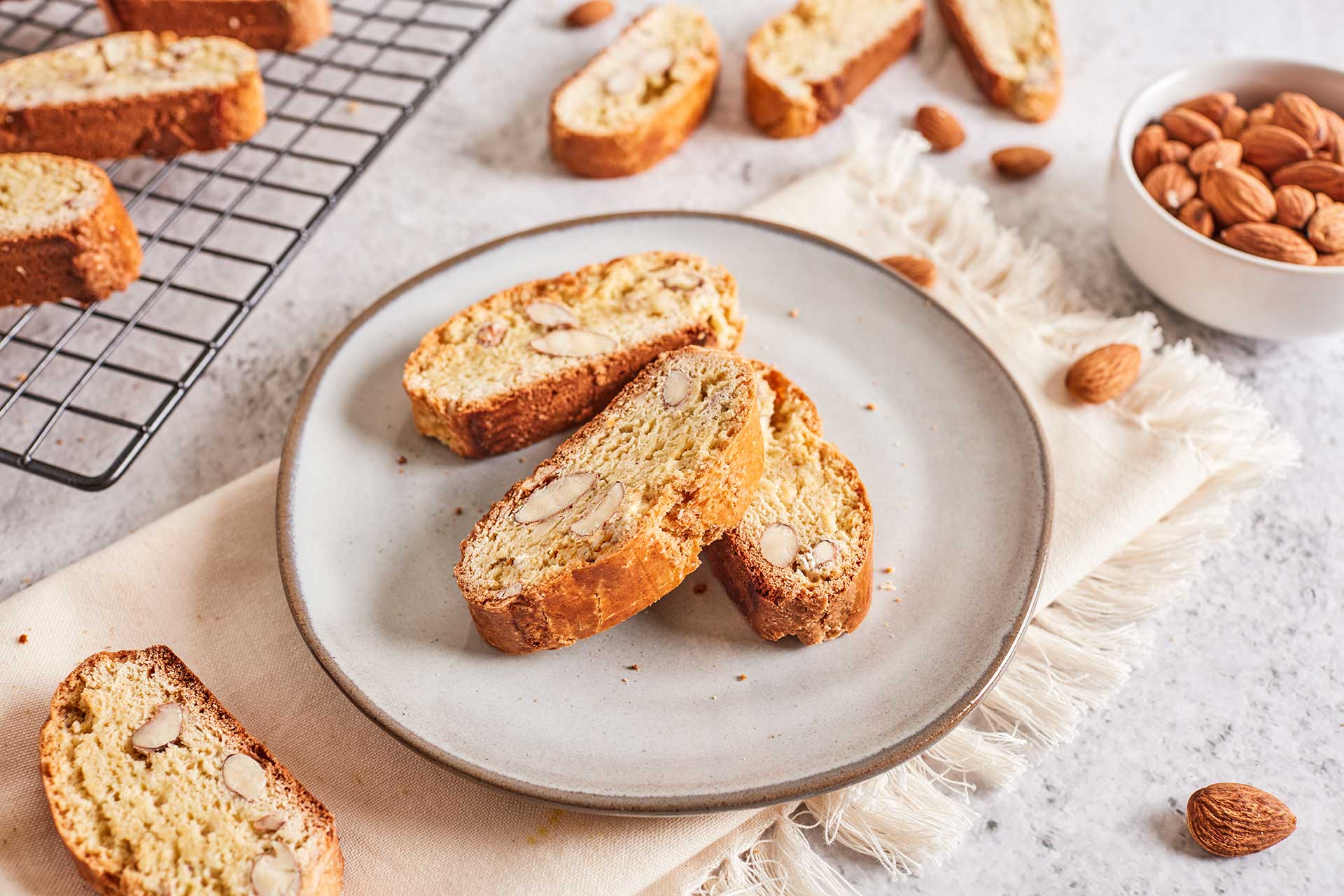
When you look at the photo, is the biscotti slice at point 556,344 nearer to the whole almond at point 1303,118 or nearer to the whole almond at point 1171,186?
the whole almond at point 1171,186

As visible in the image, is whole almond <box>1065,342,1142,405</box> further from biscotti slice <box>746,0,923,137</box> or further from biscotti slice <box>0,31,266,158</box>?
biscotti slice <box>0,31,266,158</box>

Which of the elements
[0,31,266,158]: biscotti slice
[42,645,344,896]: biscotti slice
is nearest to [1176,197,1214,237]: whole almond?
[42,645,344,896]: biscotti slice

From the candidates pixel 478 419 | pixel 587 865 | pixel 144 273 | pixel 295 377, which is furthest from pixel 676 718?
pixel 144 273

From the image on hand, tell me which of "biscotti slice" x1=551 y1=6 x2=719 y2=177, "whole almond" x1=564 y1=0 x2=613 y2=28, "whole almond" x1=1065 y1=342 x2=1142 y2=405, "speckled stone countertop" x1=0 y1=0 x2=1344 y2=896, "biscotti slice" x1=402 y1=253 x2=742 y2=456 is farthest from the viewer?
"whole almond" x1=564 y1=0 x2=613 y2=28

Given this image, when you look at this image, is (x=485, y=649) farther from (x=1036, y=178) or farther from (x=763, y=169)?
(x=1036, y=178)

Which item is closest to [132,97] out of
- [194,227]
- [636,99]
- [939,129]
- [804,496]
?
[194,227]

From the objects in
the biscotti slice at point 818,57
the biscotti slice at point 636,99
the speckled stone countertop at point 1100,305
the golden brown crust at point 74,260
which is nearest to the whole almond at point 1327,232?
the speckled stone countertop at point 1100,305
